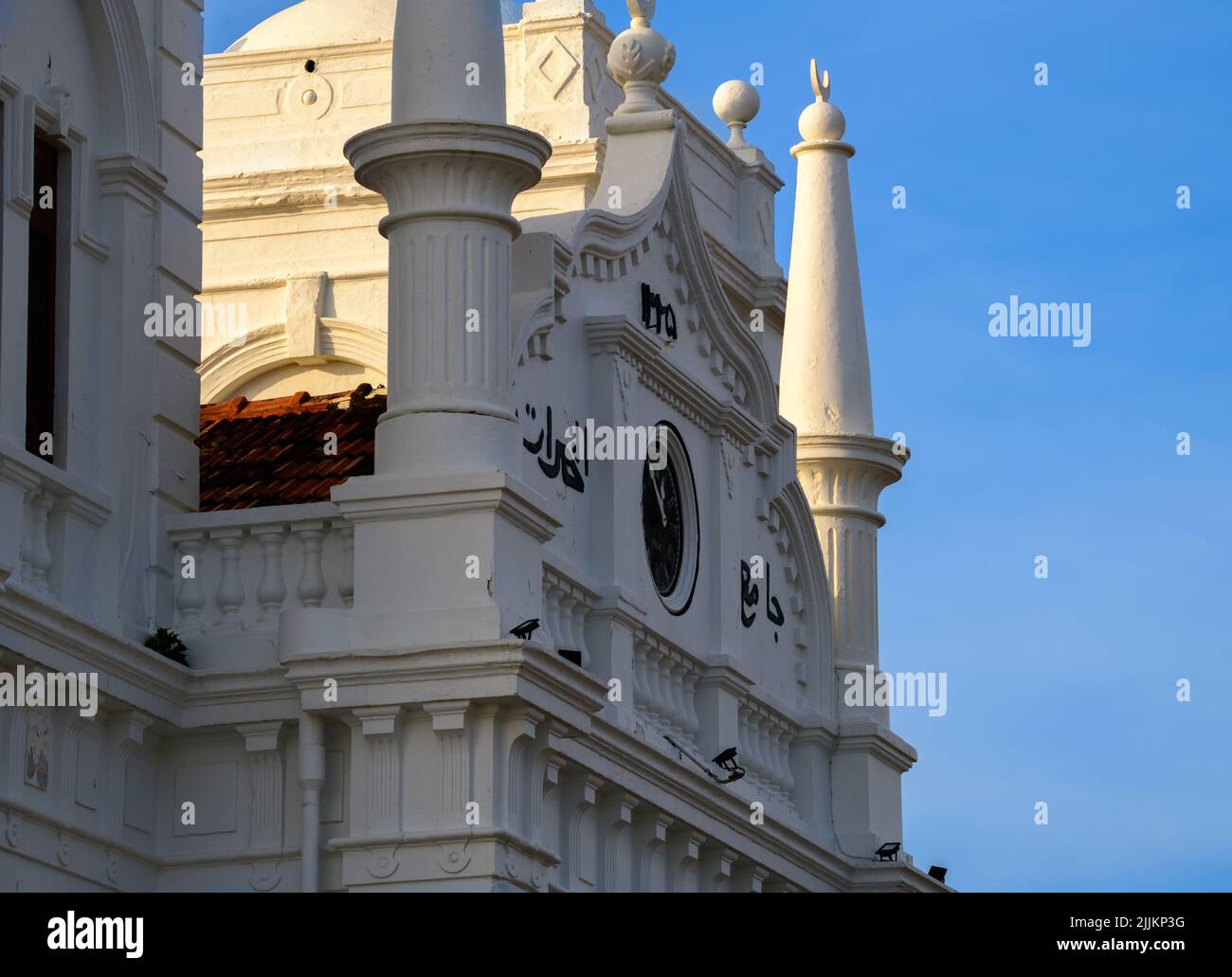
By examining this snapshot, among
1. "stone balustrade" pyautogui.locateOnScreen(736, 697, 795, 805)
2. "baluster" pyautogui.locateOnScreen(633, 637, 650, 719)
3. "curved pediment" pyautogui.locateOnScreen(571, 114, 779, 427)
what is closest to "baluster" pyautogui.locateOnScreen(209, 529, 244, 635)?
"baluster" pyautogui.locateOnScreen(633, 637, 650, 719)

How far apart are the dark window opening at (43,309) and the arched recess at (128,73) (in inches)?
24.9

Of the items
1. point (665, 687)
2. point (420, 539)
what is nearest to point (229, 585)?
point (420, 539)

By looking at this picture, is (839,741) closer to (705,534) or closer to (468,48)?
(705,534)

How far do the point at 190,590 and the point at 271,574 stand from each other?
61 centimetres

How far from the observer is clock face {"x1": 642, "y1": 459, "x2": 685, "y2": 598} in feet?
86.1

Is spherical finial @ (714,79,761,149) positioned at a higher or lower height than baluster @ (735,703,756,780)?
higher

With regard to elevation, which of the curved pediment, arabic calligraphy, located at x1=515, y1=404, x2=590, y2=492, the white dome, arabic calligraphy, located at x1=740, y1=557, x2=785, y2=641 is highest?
the white dome

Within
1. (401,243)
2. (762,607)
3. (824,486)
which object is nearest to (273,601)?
(401,243)

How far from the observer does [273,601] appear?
23.0 meters

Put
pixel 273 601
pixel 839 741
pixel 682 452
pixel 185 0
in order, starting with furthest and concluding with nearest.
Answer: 1. pixel 839 741
2. pixel 682 452
3. pixel 185 0
4. pixel 273 601

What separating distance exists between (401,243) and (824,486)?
9.04 metres

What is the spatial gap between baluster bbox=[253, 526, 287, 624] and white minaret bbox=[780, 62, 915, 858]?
780 centimetres

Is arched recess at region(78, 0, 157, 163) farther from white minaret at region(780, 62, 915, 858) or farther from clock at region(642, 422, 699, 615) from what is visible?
white minaret at region(780, 62, 915, 858)

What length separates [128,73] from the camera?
24.0m
